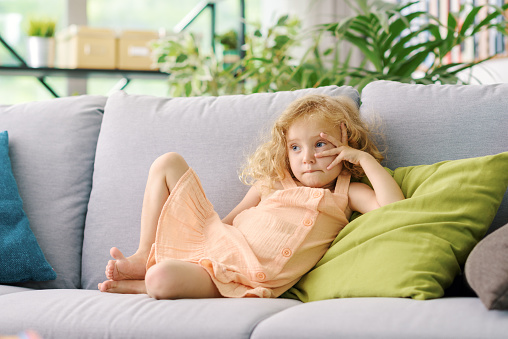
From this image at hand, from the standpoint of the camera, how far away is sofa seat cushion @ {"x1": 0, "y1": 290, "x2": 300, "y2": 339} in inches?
42.5

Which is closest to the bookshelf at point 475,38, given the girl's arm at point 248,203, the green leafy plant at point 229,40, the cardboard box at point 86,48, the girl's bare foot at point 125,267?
the green leafy plant at point 229,40

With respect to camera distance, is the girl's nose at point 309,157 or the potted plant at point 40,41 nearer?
the girl's nose at point 309,157

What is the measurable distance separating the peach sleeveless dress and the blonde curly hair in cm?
6

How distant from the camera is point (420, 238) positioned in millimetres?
1250

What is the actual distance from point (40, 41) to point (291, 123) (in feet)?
7.24

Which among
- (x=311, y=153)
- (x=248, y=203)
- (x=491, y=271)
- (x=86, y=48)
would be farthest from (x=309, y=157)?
(x=86, y=48)

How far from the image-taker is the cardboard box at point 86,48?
3.20 metres

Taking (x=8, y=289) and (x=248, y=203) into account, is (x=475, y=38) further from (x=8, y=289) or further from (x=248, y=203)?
(x=8, y=289)

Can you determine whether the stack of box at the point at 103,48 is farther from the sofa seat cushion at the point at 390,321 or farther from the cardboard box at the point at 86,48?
the sofa seat cushion at the point at 390,321

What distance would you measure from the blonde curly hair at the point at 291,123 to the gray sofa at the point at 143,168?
0.05m

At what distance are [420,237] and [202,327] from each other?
0.51m

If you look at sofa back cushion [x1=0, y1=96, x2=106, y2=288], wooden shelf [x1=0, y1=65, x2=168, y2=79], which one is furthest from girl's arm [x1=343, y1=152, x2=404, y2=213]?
wooden shelf [x1=0, y1=65, x2=168, y2=79]

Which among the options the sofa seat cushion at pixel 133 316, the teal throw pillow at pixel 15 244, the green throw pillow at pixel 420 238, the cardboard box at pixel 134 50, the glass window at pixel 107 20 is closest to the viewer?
the sofa seat cushion at pixel 133 316

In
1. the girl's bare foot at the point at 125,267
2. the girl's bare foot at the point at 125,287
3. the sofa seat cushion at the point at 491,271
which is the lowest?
the girl's bare foot at the point at 125,287
